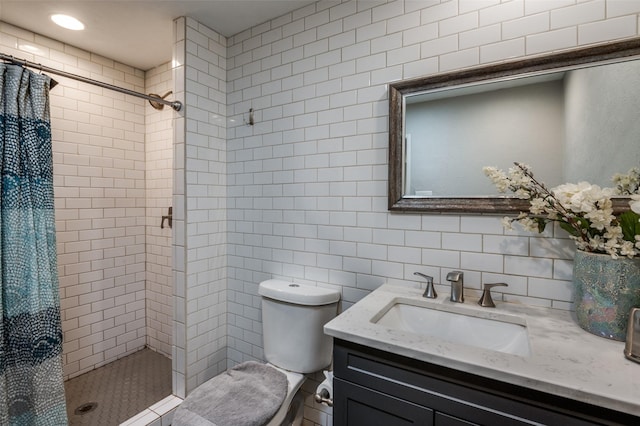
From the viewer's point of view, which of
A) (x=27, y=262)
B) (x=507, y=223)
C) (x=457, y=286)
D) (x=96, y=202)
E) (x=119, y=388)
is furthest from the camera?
(x=96, y=202)

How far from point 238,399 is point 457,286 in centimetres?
101

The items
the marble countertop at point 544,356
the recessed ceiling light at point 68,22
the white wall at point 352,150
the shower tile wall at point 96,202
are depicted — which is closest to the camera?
the marble countertop at point 544,356

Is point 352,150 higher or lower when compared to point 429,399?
higher

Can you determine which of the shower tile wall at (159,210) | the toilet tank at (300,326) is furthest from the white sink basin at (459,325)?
the shower tile wall at (159,210)

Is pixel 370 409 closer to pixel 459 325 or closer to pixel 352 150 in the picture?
pixel 459 325

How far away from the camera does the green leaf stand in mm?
879

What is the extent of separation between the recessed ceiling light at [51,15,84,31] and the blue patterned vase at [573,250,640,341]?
108 inches

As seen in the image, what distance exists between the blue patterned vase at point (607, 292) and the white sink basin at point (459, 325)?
0.19m

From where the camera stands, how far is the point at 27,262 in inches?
53.5

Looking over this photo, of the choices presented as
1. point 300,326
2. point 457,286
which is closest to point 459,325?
point 457,286

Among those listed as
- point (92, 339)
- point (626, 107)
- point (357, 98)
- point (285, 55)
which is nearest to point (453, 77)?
point (357, 98)

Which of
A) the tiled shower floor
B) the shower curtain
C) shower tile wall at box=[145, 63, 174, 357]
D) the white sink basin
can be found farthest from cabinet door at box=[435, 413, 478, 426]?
shower tile wall at box=[145, 63, 174, 357]

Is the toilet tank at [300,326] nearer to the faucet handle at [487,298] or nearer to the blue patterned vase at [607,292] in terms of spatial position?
the faucet handle at [487,298]

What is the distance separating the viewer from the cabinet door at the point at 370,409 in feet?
2.88
